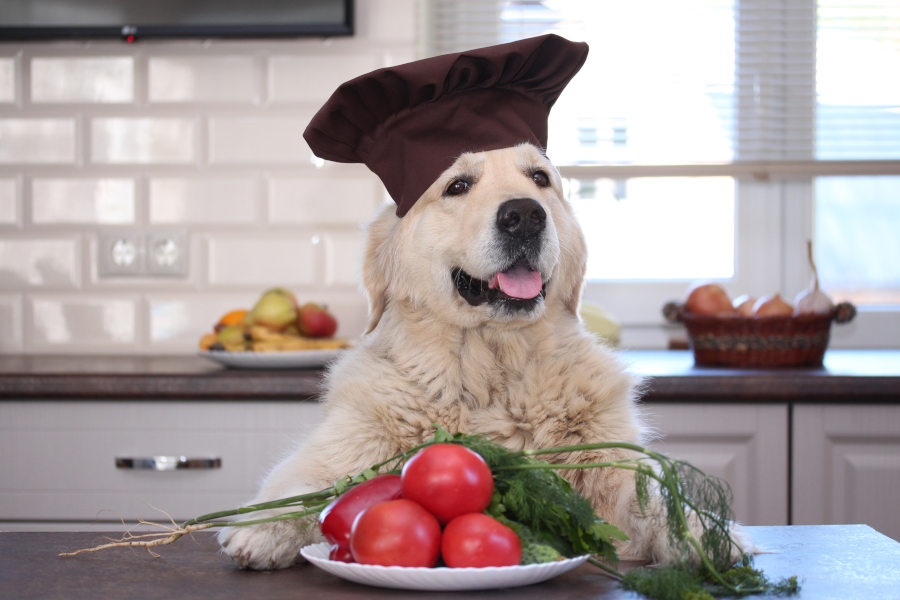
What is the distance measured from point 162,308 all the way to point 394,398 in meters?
1.54

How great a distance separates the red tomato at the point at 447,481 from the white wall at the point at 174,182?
1.78 meters

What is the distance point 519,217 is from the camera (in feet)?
4.00

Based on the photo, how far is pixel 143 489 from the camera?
1935 mm

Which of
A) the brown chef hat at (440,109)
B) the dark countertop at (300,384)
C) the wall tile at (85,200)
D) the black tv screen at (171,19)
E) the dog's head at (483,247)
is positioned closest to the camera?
the brown chef hat at (440,109)

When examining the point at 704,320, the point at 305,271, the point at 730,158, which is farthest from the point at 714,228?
the point at 305,271

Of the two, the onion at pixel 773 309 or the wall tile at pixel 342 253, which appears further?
the wall tile at pixel 342 253

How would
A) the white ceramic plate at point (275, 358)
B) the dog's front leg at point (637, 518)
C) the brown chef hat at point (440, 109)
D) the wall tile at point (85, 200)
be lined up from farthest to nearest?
the wall tile at point (85, 200)
the white ceramic plate at point (275, 358)
the brown chef hat at point (440, 109)
the dog's front leg at point (637, 518)

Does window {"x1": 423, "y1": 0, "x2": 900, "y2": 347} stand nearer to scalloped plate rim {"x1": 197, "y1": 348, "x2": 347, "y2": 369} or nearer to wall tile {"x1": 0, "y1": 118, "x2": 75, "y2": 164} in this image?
scalloped plate rim {"x1": 197, "y1": 348, "x2": 347, "y2": 369}

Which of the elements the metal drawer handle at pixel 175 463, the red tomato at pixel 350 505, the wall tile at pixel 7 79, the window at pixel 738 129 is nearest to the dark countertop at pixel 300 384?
the metal drawer handle at pixel 175 463

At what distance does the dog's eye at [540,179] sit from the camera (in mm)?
1330

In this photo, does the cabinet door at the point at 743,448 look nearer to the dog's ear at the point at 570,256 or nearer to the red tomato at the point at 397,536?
the dog's ear at the point at 570,256

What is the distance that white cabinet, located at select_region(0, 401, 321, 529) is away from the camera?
193 cm

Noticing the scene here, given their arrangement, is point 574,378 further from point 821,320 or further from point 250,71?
point 250,71

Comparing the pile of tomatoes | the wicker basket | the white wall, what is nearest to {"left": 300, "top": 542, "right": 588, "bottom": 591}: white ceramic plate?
the pile of tomatoes
